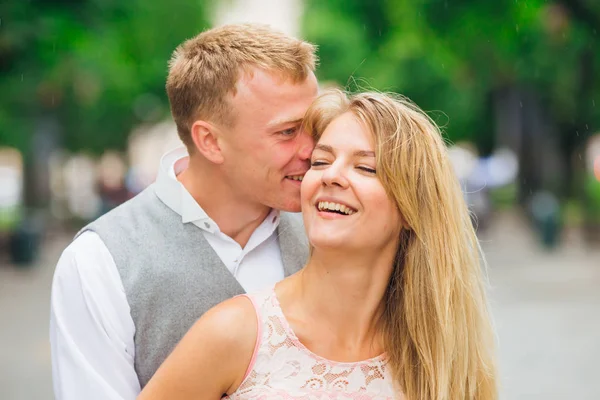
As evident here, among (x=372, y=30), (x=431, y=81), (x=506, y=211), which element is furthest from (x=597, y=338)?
(x=506, y=211)

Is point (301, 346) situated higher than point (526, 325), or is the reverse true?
point (301, 346)

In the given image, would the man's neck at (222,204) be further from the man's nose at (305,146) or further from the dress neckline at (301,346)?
the dress neckline at (301,346)

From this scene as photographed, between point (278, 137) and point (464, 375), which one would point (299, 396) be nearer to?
point (464, 375)

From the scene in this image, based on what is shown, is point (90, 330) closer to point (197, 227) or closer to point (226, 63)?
point (197, 227)

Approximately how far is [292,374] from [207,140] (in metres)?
1.05

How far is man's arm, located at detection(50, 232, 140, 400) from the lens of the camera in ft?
9.57

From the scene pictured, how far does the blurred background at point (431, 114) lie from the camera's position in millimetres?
11617

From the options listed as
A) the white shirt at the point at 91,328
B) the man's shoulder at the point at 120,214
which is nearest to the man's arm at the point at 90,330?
the white shirt at the point at 91,328

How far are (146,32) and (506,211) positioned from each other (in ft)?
61.8

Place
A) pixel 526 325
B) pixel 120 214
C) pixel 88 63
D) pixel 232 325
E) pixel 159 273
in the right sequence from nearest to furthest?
pixel 232 325
pixel 159 273
pixel 120 214
pixel 526 325
pixel 88 63

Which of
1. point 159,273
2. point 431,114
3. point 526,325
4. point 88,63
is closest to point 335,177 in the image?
point 159,273

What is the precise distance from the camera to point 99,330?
293 centimetres

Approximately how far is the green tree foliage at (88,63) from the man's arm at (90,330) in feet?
32.1

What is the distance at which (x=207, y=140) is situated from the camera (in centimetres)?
337
